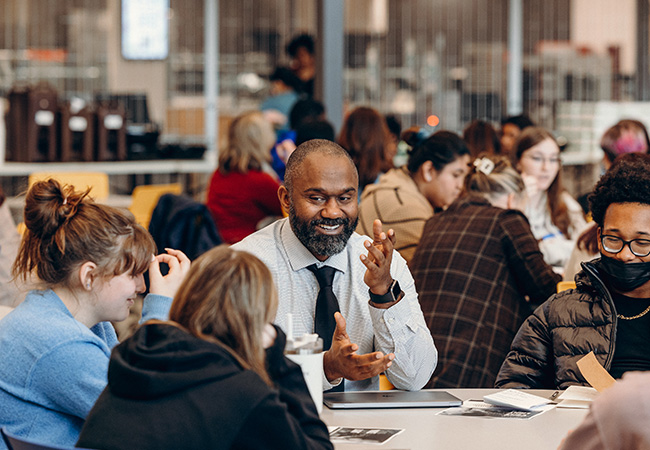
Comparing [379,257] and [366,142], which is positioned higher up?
[366,142]

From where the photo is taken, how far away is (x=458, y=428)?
1.93 m

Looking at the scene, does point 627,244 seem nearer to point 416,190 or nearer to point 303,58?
point 416,190

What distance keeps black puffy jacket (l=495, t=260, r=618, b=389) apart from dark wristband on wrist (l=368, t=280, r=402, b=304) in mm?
435

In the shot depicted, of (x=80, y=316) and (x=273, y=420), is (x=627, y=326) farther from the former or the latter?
(x=80, y=316)

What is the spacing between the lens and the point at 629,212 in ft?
7.68

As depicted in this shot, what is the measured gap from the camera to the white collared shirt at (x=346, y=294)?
7.63 feet

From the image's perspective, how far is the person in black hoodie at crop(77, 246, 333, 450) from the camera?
1.46m

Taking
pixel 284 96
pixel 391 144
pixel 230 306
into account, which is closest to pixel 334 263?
pixel 230 306

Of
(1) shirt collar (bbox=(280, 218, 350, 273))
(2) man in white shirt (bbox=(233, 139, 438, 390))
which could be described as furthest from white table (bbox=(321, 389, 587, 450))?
(1) shirt collar (bbox=(280, 218, 350, 273))

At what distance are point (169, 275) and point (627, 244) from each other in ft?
3.86

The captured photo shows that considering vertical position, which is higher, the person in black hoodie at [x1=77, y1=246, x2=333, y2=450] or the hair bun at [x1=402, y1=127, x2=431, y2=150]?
the hair bun at [x1=402, y1=127, x2=431, y2=150]

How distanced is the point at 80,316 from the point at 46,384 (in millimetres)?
241

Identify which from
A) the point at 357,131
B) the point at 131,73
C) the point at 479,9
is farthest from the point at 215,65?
the point at 357,131

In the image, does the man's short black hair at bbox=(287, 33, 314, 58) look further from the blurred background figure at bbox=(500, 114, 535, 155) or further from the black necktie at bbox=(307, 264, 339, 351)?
the black necktie at bbox=(307, 264, 339, 351)
